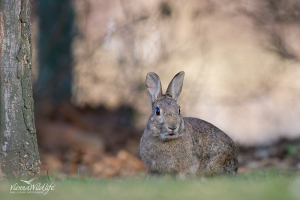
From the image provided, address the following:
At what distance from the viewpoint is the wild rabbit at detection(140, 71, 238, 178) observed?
4.27 m

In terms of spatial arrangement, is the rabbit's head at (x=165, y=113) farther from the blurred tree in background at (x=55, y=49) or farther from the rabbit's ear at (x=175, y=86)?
the blurred tree in background at (x=55, y=49)

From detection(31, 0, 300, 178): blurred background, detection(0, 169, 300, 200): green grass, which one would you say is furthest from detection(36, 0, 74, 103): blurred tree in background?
detection(0, 169, 300, 200): green grass

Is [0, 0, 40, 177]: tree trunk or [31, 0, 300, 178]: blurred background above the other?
[31, 0, 300, 178]: blurred background

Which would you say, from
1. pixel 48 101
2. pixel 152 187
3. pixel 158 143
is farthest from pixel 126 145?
pixel 152 187

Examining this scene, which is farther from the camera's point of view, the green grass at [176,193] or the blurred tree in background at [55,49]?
the blurred tree in background at [55,49]

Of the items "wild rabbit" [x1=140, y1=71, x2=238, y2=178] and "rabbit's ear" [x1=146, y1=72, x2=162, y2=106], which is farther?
"rabbit's ear" [x1=146, y1=72, x2=162, y2=106]

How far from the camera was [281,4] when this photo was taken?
7.27 m

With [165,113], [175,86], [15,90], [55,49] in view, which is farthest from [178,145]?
[55,49]

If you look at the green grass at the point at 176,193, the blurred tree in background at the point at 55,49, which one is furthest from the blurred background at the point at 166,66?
the green grass at the point at 176,193

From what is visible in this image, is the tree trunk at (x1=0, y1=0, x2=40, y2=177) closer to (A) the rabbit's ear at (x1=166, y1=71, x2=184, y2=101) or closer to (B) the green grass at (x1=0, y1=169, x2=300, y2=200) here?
(B) the green grass at (x1=0, y1=169, x2=300, y2=200)

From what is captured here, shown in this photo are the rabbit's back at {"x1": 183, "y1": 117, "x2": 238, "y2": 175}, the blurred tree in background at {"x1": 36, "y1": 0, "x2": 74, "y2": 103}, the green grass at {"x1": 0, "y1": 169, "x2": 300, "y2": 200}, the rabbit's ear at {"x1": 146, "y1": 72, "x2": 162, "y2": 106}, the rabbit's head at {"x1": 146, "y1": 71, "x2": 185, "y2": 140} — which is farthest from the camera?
the blurred tree in background at {"x1": 36, "y1": 0, "x2": 74, "y2": 103}

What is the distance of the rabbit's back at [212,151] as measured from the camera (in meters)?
4.50

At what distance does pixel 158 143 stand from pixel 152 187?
1.46m

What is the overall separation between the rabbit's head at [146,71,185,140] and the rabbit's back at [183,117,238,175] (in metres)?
0.33
